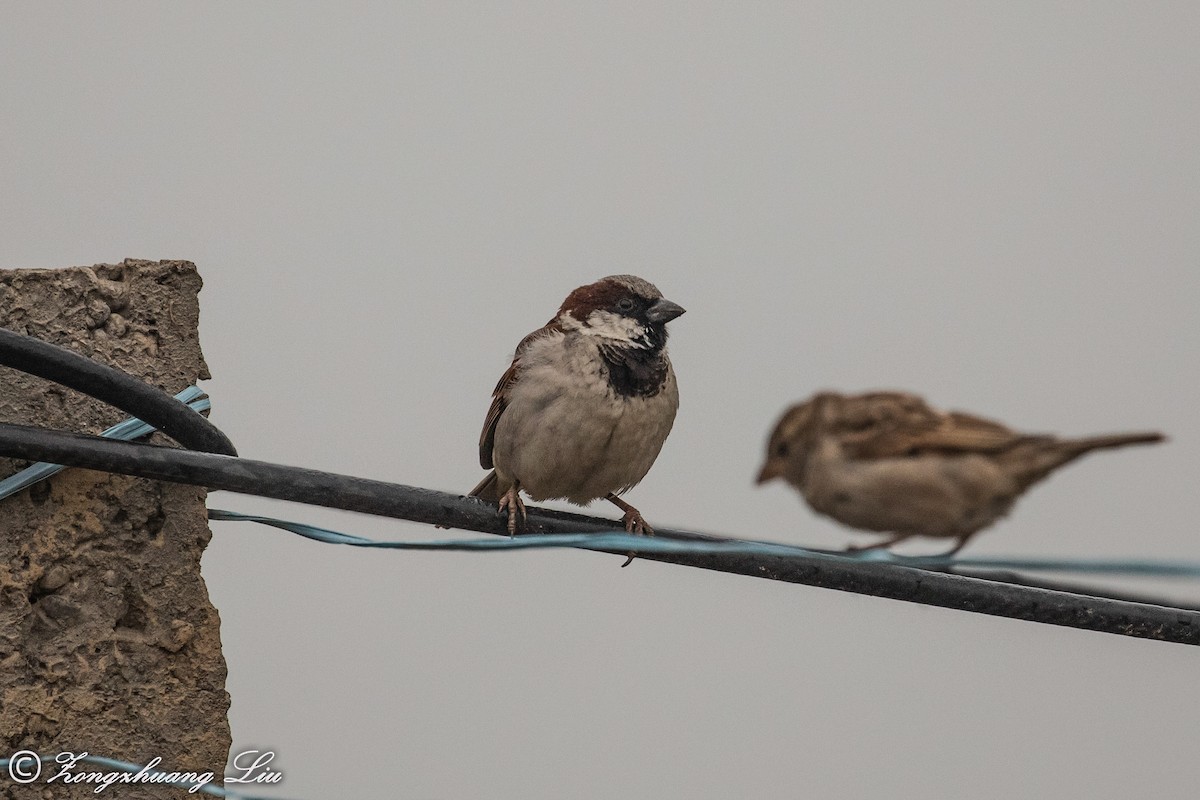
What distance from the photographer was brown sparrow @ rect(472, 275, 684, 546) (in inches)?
124

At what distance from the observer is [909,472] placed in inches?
65.3

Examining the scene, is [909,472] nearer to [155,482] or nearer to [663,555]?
[663,555]

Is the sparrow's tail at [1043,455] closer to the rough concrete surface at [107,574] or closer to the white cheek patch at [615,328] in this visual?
the white cheek patch at [615,328]

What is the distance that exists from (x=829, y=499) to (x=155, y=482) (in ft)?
5.20

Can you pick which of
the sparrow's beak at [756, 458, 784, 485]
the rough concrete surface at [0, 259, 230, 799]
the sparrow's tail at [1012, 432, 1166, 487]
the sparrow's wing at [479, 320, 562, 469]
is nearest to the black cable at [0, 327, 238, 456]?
the rough concrete surface at [0, 259, 230, 799]

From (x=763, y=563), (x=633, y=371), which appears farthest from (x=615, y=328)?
(x=763, y=563)

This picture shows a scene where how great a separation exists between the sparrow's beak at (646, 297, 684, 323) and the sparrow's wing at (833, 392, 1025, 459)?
1.43 m

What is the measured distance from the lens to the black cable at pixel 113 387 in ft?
7.86

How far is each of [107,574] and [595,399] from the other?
42.9 inches

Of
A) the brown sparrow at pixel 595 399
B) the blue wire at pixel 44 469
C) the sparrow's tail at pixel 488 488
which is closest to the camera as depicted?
the blue wire at pixel 44 469

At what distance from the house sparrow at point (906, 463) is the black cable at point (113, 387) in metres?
1.22

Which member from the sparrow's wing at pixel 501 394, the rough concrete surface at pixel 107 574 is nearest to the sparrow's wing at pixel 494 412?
the sparrow's wing at pixel 501 394

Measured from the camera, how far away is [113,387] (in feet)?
8.08

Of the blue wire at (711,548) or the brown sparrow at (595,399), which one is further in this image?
the brown sparrow at (595,399)
